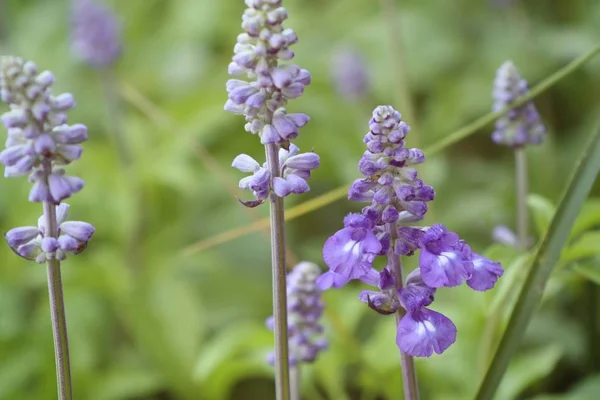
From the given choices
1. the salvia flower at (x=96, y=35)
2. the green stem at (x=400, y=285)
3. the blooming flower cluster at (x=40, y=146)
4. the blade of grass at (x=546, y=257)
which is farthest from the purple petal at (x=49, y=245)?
the salvia flower at (x=96, y=35)

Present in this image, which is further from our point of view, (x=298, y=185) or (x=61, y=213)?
(x=61, y=213)

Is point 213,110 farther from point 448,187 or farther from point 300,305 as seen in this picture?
point 300,305

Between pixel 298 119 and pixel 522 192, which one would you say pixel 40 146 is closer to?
pixel 298 119

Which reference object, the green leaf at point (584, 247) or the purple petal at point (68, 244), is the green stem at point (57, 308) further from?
the green leaf at point (584, 247)

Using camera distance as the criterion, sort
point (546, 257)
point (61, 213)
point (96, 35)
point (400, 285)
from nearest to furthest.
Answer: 1. point (400, 285)
2. point (61, 213)
3. point (546, 257)
4. point (96, 35)

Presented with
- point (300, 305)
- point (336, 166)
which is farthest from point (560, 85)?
point (300, 305)

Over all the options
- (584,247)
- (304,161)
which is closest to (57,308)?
(304,161)

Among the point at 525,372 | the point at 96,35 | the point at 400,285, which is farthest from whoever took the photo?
the point at 96,35
